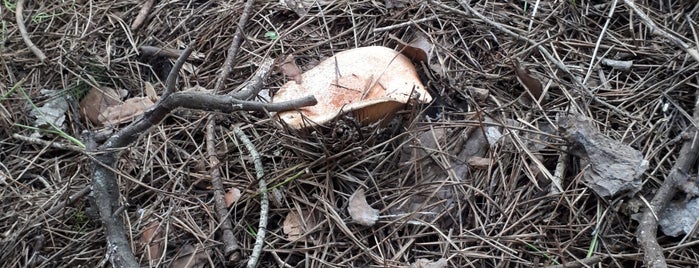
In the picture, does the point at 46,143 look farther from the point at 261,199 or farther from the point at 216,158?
the point at 261,199

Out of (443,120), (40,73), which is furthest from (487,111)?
(40,73)

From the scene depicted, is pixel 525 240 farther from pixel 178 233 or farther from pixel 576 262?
pixel 178 233

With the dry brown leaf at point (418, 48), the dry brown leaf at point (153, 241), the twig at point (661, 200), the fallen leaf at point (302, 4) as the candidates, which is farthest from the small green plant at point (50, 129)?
the twig at point (661, 200)

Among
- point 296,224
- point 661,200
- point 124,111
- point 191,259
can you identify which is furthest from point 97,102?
point 661,200

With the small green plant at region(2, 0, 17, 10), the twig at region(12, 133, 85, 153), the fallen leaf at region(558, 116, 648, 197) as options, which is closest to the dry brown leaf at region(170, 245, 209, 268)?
the twig at region(12, 133, 85, 153)

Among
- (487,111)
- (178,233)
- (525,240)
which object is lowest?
(178,233)

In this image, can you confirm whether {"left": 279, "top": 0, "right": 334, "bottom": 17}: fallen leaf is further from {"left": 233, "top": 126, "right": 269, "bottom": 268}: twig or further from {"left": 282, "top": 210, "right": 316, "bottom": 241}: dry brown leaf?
{"left": 282, "top": 210, "right": 316, "bottom": 241}: dry brown leaf
